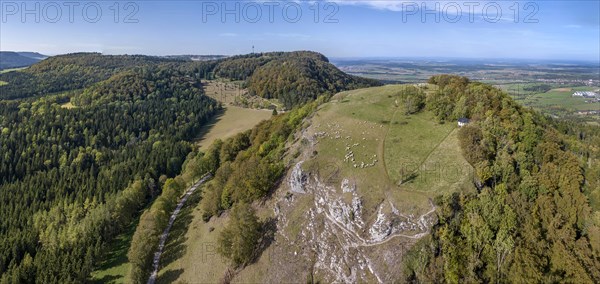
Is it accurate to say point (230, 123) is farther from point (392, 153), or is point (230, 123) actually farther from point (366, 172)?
point (366, 172)

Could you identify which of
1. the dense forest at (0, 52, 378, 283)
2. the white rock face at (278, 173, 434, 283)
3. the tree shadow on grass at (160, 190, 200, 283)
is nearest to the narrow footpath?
the tree shadow on grass at (160, 190, 200, 283)

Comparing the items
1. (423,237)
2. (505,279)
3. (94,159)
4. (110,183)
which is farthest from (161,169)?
(505,279)

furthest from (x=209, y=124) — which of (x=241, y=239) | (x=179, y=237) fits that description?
(x=241, y=239)

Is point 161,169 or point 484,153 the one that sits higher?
point 484,153

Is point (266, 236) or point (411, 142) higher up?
point (411, 142)

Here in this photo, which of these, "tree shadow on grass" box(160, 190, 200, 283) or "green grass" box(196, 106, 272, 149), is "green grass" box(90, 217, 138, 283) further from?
"green grass" box(196, 106, 272, 149)

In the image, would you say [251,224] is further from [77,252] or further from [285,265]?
[77,252]

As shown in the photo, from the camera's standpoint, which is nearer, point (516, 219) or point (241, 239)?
point (516, 219)
